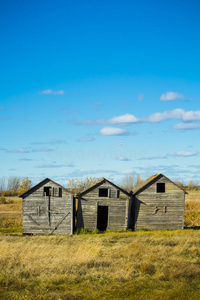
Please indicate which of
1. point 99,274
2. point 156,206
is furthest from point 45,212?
point 99,274

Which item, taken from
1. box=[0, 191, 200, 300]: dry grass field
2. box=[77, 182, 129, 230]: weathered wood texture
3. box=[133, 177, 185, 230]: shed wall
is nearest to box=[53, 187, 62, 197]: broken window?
box=[77, 182, 129, 230]: weathered wood texture

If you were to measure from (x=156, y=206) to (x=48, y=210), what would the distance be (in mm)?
10118

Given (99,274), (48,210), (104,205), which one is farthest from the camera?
(104,205)

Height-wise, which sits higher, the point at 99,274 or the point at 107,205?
the point at 107,205

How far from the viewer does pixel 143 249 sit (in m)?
17.6

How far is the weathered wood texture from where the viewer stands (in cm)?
3000

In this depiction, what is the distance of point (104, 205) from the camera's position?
3006cm

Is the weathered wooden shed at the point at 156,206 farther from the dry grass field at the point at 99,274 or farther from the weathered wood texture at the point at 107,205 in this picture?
the dry grass field at the point at 99,274

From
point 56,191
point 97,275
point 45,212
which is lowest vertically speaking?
point 97,275

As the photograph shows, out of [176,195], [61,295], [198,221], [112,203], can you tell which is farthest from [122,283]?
[198,221]

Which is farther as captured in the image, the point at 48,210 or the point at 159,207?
the point at 159,207

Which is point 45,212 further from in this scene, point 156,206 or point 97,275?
point 97,275

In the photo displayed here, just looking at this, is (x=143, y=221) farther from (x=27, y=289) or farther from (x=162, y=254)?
(x=27, y=289)

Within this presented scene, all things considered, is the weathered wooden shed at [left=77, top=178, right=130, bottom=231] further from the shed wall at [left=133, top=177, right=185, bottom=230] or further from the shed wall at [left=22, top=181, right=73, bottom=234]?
the shed wall at [left=133, top=177, right=185, bottom=230]
